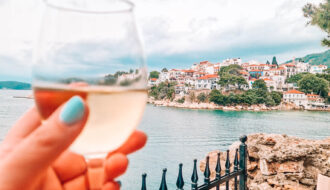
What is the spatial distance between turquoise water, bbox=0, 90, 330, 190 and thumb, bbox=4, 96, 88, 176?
13.8 meters

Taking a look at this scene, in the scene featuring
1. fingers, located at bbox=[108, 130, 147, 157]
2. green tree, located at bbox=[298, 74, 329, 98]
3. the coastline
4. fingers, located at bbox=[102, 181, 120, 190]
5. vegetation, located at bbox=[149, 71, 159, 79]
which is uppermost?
vegetation, located at bbox=[149, 71, 159, 79]

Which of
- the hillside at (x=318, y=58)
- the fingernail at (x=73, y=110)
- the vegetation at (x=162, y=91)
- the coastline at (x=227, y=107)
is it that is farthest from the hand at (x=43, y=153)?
the hillside at (x=318, y=58)

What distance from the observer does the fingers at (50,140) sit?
1.35 feet

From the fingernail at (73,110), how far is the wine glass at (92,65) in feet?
0.03

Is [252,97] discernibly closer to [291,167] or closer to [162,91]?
[162,91]

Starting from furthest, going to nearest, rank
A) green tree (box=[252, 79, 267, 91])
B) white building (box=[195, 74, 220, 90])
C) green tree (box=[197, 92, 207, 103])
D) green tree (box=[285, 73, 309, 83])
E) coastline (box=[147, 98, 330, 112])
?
green tree (box=[285, 73, 309, 83]) < white building (box=[195, 74, 220, 90]) < green tree (box=[197, 92, 207, 103]) < green tree (box=[252, 79, 267, 91]) < coastline (box=[147, 98, 330, 112])

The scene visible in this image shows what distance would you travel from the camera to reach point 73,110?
41 cm

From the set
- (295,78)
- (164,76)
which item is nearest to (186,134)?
(164,76)

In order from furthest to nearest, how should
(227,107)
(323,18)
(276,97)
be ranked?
(276,97), (227,107), (323,18)

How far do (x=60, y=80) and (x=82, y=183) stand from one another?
1.09 feet

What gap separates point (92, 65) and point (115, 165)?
0.30 metres

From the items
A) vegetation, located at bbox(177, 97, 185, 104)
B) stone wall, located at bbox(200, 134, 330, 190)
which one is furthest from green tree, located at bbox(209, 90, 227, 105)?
stone wall, located at bbox(200, 134, 330, 190)

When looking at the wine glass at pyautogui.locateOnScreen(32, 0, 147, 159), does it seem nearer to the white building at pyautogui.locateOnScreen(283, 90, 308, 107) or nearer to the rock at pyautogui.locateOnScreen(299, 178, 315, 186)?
the rock at pyautogui.locateOnScreen(299, 178, 315, 186)

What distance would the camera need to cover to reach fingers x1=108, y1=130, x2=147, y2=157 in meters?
0.68
